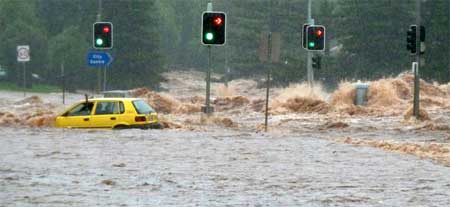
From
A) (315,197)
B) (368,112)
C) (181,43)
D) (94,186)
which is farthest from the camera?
(181,43)

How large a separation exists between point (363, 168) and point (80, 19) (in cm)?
7227

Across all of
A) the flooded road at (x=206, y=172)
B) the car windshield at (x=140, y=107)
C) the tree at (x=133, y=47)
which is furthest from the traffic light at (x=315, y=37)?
the tree at (x=133, y=47)

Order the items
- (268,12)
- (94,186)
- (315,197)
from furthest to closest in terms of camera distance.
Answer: (268,12) → (94,186) → (315,197)

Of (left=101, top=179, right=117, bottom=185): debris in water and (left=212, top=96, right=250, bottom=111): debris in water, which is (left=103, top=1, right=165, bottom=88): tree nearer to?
(left=212, top=96, right=250, bottom=111): debris in water

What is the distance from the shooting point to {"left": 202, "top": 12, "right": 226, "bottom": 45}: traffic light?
98.6 ft

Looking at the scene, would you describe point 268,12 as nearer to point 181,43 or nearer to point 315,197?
point 181,43

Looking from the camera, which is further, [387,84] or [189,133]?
[387,84]

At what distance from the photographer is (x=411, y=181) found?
16.6 meters

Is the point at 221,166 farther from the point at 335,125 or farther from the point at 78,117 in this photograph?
the point at 335,125

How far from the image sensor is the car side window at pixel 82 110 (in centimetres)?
2931

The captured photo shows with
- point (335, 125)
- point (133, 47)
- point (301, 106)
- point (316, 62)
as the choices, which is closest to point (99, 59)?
point (335, 125)

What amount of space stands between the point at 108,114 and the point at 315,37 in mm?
16005

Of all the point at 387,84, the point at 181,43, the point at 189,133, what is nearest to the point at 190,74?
the point at 181,43

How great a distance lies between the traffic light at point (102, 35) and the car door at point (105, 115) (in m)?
7.85
